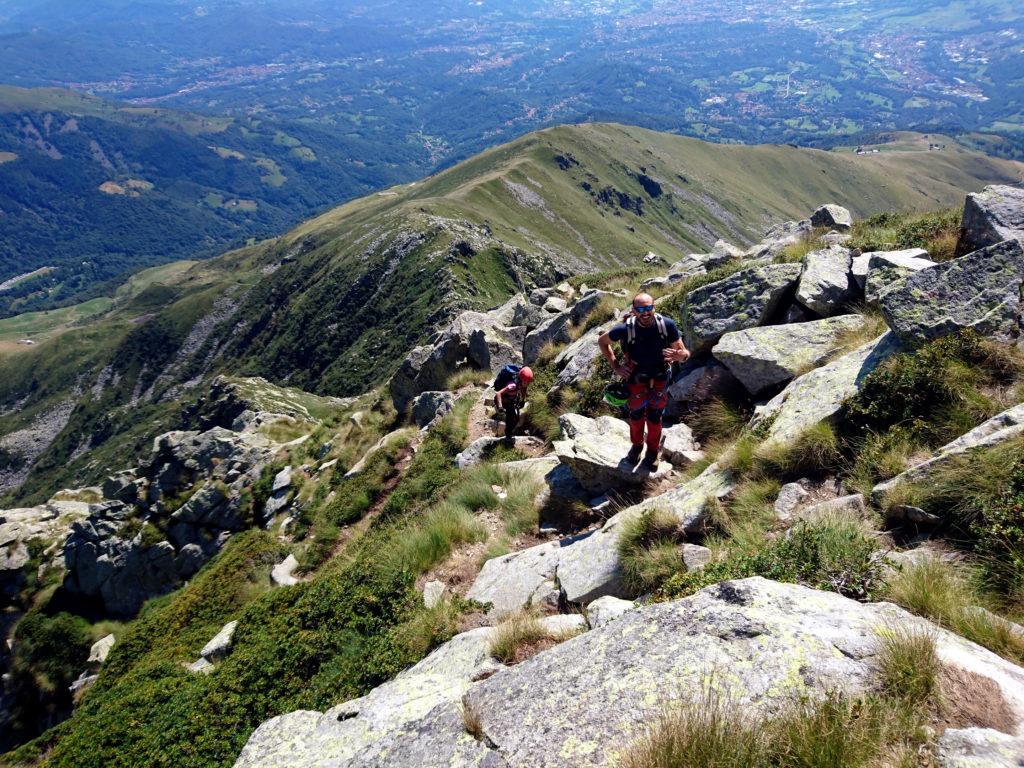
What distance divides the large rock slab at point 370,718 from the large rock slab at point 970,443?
5466mm

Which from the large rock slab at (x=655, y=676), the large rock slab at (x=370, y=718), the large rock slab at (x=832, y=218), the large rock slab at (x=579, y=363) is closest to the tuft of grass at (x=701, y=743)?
the large rock slab at (x=655, y=676)

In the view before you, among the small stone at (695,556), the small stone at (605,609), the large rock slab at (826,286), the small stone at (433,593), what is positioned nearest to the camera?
the small stone at (605,609)

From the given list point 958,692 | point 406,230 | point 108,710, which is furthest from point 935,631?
point 406,230

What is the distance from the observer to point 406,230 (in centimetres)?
16775

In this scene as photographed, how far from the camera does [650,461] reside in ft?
36.0

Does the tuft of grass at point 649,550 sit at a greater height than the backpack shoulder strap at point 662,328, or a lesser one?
lesser

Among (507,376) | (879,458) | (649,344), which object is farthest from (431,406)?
(879,458)

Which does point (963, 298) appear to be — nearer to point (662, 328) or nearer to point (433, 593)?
point (662, 328)

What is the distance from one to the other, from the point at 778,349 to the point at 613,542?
5.94 meters

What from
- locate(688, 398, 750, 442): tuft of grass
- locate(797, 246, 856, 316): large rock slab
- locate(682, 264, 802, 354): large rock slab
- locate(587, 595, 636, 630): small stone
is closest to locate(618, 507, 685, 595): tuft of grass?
locate(587, 595, 636, 630): small stone

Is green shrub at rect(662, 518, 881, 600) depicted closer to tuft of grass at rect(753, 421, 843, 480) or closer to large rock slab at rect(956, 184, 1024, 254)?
tuft of grass at rect(753, 421, 843, 480)

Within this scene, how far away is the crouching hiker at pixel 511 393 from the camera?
1616cm

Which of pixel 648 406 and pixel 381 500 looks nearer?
pixel 648 406

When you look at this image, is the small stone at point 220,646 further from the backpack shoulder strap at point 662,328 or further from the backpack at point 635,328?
the backpack shoulder strap at point 662,328
